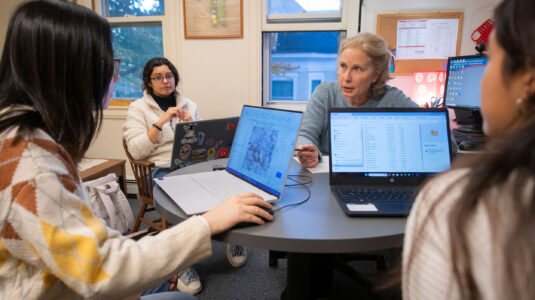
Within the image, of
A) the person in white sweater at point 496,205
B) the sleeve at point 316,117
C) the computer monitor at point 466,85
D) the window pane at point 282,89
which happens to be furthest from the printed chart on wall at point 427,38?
the person in white sweater at point 496,205

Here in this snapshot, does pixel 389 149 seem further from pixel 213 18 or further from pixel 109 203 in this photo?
pixel 213 18

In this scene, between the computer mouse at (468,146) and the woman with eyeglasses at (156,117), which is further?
the woman with eyeglasses at (156,117)

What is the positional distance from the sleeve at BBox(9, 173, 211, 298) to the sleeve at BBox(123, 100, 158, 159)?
1595mm

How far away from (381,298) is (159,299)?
1232 millimetres

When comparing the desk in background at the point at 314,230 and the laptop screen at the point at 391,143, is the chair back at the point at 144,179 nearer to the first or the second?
the desk in background at the point at 314,230

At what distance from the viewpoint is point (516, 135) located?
0.41 metres

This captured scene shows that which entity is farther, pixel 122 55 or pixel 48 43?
pixel 122 55

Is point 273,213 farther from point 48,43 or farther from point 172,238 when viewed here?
point 48,43

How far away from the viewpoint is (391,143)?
3.82 ft

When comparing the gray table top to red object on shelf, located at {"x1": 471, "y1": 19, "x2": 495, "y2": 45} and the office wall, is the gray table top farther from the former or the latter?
red object on shelf, located at {"x1": 471, "y1": 19, "x2": 495, "y2": 45}

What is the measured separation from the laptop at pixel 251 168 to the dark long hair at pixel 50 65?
1.29 ft

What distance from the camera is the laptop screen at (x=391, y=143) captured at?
1159 millimetres

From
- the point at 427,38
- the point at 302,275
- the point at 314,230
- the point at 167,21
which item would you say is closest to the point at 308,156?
the point at 302,275

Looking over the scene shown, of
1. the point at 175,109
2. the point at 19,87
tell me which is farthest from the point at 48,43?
the point at 175,109
